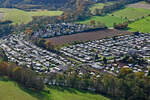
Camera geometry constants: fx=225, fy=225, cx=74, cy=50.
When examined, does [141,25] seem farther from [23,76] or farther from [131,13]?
[23,76]

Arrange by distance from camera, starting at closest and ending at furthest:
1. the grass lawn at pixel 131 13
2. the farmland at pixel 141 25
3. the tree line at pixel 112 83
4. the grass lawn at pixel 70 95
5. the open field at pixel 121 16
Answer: the tree line at pixel 112 83 → the grass lawn at pixel 70 95 → the farmland at pixel 141 25 → the open field at pixel 121 16 → the grass lawn at pixel 131 13

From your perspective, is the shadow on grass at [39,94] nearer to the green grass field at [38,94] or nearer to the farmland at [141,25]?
the green grass field at [38,94]

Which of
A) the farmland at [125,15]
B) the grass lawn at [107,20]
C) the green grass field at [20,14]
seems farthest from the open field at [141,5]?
the green grass field at [20,14]

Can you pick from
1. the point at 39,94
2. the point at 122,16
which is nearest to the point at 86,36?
the point at 122,16

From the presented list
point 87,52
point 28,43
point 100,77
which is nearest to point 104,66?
point 100,77

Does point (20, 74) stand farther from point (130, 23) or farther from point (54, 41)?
point (130, 23)

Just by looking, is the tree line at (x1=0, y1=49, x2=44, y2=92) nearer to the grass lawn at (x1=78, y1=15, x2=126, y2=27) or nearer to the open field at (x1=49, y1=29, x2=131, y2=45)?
the open field at (x1=49, y1=29, x2=131, y2=45)
